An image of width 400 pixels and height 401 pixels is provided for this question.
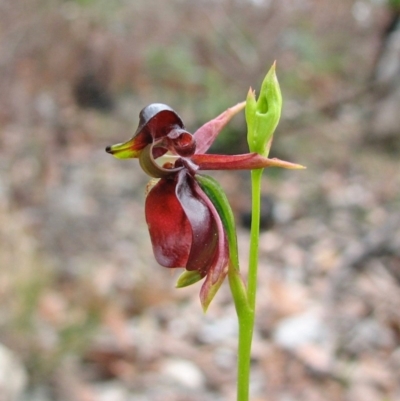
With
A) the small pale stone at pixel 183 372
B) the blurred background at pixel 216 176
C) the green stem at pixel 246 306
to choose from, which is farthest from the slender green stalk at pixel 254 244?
the small pale stone at pixel 183 372

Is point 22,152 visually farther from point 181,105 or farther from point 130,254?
point 181,105

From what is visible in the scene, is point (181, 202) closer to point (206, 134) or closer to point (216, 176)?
point (206, 134)

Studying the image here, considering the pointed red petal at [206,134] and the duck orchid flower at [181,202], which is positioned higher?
the pointed red petal at [206,134]

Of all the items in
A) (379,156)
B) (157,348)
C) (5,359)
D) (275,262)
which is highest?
(379,156)

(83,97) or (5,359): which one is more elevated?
(83,97)

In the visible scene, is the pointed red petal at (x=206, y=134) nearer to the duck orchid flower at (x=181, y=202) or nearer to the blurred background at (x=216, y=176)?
the duck orchid flower at (x=181, y=202)

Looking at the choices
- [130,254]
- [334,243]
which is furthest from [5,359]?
[334,243]
